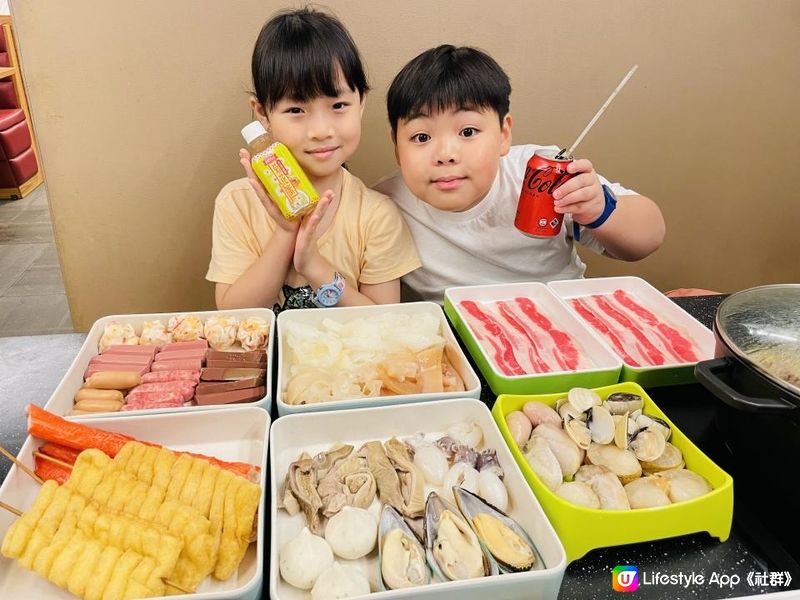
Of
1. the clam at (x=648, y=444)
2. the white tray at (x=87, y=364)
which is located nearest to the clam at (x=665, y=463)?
the clam at (x=648, y=444)

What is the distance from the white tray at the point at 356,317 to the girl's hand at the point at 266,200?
0.25 meters

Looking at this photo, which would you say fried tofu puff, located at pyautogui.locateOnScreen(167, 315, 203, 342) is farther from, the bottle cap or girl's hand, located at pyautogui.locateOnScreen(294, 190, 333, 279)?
the bottle cap

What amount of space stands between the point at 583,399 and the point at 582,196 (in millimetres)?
600

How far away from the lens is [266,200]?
1.39m

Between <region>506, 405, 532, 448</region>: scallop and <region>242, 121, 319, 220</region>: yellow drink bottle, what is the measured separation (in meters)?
0.63

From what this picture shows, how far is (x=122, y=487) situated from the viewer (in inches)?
33.2

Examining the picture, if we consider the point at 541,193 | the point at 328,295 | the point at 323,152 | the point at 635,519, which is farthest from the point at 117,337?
the point at 635,519

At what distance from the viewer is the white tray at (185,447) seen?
783 millimetres

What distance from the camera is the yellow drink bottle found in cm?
123

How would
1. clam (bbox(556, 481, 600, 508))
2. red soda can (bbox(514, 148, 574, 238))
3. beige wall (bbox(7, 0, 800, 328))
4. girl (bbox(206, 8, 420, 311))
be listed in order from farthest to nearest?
beige wall (bbox(7, 0, 800, 328))
girl (bbox(206, 8, 420, 311))
red soda can (bbox(514, 148, 574, 238))
clam (bbox(556, 481, 600, 508))

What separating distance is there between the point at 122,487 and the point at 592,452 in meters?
0.74

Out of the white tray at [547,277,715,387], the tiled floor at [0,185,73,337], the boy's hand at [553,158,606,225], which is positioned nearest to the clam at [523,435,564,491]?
the white tray at [547,277,715,387]

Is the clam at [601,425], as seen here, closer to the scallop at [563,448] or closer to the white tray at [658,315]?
the scallop at [563,448]

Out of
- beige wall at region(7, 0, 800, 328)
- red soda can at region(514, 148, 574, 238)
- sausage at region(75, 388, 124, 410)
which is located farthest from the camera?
beige wall at region(7, 0, 800, 328)
